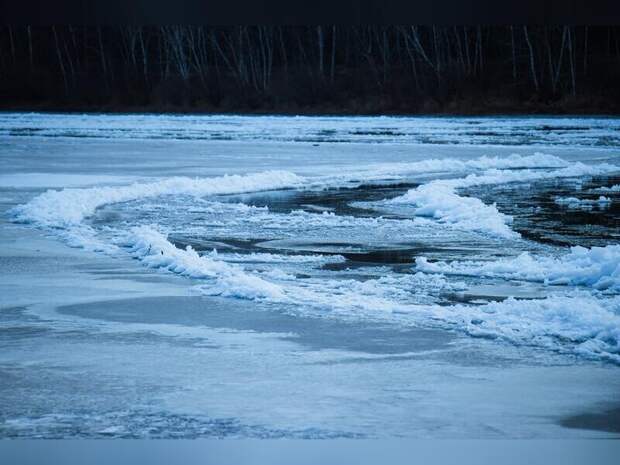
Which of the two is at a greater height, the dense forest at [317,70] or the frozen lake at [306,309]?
the dense forest at [317,70]

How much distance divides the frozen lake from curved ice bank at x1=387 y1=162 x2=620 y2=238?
6 centimetres

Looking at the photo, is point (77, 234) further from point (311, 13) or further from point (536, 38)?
point (536, 38)

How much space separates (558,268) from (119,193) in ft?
28.2

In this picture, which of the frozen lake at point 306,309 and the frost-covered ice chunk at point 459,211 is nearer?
the frozen lake at point 306,309

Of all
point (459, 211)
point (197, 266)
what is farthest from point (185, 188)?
point (197, 266)

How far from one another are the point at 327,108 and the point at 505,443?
54622mm

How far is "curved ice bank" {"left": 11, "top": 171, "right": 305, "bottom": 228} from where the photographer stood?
13312 mm

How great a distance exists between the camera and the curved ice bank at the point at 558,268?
29.2 feet

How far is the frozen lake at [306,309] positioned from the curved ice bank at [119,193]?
6cm

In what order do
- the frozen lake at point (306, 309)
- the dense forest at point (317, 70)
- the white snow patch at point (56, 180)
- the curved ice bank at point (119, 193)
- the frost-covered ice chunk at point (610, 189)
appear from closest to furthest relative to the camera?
1. the frozen lake at point (306, 309)
2. the curved ice bank at point (119, 193)
3. the white snow patch at point (56, 180)
4. the frost-covered ice chunk at point (610, 189)
5. the dense forest at point (317, 70)

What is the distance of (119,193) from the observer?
16.5 meters

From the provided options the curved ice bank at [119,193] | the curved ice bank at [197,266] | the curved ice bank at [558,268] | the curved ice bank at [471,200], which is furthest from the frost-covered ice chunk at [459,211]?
the curved ice bank at [197,266]

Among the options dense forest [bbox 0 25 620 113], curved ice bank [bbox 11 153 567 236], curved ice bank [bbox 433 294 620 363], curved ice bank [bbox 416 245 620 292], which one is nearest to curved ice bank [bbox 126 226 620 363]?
curved ice bank [bbox 433 294 620 363]

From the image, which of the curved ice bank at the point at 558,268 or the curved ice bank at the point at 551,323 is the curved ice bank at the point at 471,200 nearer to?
the curved ice bank at the point at 558,268
